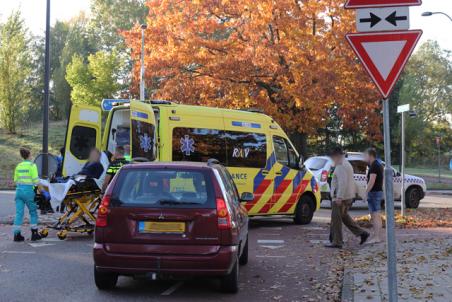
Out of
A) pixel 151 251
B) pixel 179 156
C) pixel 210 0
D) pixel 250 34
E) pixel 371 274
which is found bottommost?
pixel 371 274

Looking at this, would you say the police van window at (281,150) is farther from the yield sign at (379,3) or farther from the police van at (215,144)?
the yield sign at (379,3)

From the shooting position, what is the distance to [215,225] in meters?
6.43

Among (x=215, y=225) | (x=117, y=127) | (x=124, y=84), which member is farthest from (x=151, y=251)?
(x=124, y=84)

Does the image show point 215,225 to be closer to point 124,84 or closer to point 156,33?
point 156,33

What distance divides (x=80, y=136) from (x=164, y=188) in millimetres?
6934

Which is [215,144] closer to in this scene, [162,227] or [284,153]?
[284,153]

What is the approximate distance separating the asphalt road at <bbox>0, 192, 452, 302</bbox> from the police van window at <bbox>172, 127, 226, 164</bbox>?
2089mm

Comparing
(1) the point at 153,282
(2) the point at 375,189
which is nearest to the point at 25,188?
(1) the point at 153,282

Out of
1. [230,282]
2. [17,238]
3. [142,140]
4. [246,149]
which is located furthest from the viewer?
[246,149]

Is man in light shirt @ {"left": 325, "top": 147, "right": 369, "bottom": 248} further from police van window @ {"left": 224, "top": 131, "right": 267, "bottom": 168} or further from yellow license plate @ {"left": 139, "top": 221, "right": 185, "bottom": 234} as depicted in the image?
yellow license plate @ {"left": 139, "top": 221, "right": 185, "bottom": 234}

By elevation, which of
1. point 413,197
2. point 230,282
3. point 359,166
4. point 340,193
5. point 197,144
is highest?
point 197,144

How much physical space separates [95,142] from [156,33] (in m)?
12.8

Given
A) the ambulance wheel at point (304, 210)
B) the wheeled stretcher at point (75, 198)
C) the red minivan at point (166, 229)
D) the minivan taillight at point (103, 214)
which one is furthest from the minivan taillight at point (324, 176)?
the minivan taillight at point (103, 214)

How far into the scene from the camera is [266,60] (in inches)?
890
